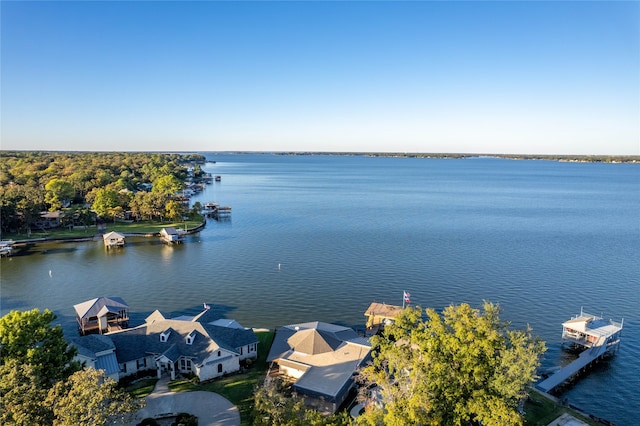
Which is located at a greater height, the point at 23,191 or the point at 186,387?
the point at 23,191

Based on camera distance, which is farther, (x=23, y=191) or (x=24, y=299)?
(x=23, y=191)

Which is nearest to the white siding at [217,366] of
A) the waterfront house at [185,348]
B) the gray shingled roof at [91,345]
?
the waterfront house at [185,348]

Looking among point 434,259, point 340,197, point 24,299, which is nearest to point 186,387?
point 24,299

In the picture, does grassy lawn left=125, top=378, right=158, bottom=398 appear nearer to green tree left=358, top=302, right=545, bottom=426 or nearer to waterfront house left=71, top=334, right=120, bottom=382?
waterfront house left=71, top=334, right=120, bottom=382

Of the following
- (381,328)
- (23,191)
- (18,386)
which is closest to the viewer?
(18,386)

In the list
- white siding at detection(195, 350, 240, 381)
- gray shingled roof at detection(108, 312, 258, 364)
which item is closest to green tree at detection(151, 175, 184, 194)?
gray shingled roof at detection(108, 312, 258, 364)

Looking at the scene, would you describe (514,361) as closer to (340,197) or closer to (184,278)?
(184,278)
